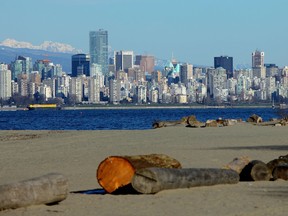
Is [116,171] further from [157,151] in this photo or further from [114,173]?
[157,151]

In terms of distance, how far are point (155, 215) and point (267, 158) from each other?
11765mm

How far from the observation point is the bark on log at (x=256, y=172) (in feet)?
62.9

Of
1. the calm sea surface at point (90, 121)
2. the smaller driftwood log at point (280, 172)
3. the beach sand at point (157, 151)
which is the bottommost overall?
the calm sea surface at point (90, 121)

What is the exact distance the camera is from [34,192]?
15.5 m

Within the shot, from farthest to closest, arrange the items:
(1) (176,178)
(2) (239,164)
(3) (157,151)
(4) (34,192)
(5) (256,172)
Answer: (3) (157,151) → (2) (239,164) → (5) (256,172) → (1) (176,178) → (4) (34,192)

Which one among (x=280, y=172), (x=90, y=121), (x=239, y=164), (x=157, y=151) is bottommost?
(x=90, y=121)

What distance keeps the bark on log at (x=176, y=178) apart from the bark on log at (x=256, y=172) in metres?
0.74

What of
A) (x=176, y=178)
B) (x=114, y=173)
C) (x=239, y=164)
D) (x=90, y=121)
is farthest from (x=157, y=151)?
(x=90, y=121)

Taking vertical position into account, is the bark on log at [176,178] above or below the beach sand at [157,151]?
above

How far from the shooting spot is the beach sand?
15.2 metres

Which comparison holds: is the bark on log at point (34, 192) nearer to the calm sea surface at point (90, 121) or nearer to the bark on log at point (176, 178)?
the bark on log at point (176, 178)

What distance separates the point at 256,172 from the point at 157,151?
1296 centimetres

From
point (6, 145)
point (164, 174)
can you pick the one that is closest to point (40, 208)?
point (164, 174)

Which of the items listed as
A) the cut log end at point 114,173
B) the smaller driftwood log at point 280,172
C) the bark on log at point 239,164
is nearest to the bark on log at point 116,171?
the cut log end at point 114,173
